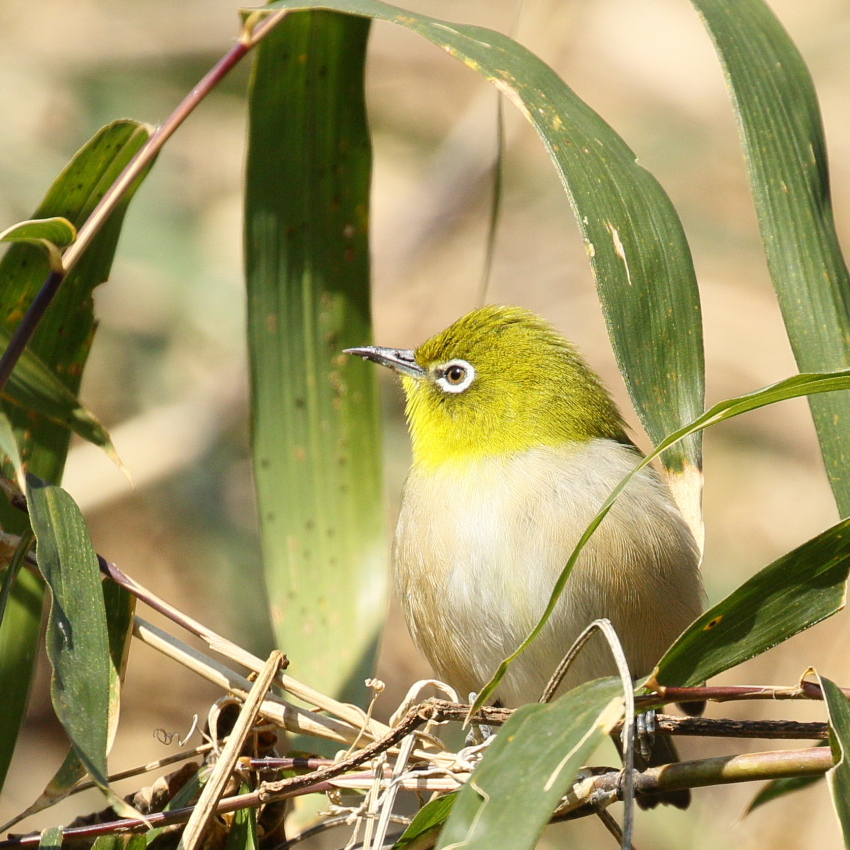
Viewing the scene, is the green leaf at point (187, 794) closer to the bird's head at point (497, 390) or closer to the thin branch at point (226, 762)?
the thin branch at point (226, 762)

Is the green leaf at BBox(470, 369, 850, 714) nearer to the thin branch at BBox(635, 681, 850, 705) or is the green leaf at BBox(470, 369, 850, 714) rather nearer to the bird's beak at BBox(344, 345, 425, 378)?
the thin branch at BBox(635, 681, 850, 705)

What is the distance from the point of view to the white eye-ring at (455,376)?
3068mm

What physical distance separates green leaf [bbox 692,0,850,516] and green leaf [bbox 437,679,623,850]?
2.18 feet

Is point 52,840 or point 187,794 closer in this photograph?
point 52,840

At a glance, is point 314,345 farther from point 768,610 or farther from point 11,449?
point 768,610

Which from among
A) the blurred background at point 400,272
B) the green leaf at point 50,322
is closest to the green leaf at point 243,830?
the green leaf at point 50,322

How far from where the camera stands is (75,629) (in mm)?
1863

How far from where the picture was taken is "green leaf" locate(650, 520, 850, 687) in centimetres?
170

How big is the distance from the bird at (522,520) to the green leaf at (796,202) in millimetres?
802

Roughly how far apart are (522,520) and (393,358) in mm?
726

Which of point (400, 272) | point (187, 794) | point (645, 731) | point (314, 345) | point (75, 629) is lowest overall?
point (645, 731)

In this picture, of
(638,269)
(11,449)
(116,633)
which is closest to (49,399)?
(11,449)

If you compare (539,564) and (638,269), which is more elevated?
(638,269)

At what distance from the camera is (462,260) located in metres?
6.99
